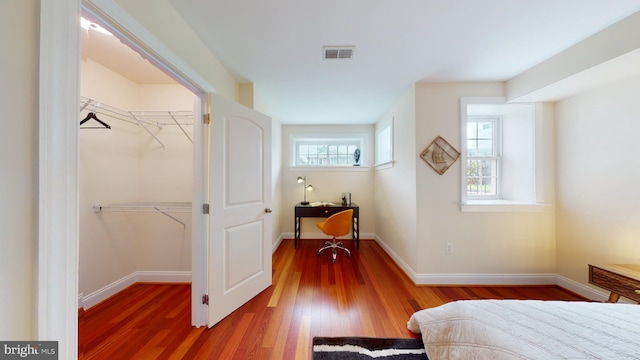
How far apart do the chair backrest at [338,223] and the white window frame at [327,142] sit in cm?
129

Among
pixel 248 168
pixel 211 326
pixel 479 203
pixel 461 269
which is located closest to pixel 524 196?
pixel 479 203

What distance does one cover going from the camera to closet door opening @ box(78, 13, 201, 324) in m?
1.89

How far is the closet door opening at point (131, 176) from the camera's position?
1.89m

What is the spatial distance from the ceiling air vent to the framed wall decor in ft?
4.39

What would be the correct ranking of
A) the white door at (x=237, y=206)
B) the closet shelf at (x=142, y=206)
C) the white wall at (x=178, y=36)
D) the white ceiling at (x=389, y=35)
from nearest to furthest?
the white wall at (x=178, y=36), the white ceiling at (x=389, y=35), the white door at (x=237, y=206), the closet shelf at (x=142, y=206)

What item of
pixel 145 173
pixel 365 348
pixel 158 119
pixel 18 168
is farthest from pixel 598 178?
pixel 145 173

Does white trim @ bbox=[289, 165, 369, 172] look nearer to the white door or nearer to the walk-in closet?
the white door

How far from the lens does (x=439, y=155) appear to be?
2.32m

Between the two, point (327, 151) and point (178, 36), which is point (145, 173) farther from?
point (327, 151)

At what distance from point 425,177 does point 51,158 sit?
8.87 feet

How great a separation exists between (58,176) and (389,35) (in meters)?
2.06

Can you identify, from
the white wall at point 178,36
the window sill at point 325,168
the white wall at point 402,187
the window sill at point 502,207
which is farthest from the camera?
the window sill at point 325,168

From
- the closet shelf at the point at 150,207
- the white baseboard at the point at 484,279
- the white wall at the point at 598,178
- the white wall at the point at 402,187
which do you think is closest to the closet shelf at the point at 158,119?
the closet shelf at the point at 150,207

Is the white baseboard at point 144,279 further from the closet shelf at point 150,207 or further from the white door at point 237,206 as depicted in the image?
the white door at point 237,206
